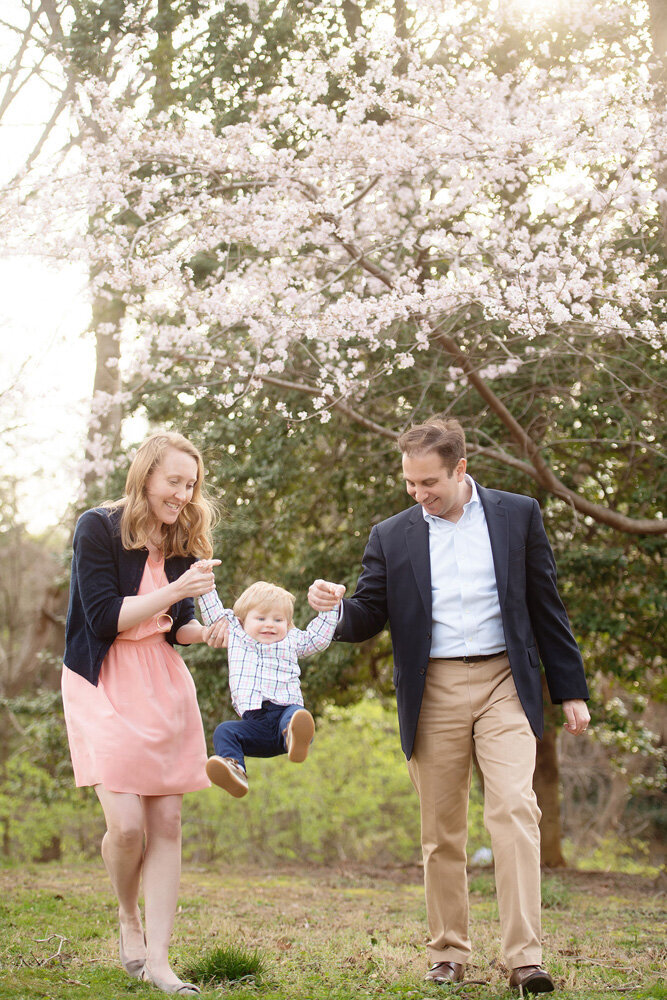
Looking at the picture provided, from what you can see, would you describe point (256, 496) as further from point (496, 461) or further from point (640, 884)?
point (640, 884)

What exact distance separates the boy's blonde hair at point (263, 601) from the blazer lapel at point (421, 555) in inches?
21.2

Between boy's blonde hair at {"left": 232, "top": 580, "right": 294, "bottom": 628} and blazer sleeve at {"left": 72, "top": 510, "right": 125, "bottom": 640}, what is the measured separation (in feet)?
1.88

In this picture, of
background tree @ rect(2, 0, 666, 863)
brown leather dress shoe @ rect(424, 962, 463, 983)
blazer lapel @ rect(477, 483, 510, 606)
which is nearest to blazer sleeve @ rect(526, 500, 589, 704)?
blazer lapel @ rect(477, 483, 510, 606)

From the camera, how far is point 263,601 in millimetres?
3908

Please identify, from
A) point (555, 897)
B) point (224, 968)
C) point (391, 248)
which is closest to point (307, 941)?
point (224, 968)

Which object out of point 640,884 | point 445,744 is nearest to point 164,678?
point 445,744

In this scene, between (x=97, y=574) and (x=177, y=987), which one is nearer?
(x=177, y=987)

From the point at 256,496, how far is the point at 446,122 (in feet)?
11.5

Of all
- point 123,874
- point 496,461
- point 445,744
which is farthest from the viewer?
point 496,461

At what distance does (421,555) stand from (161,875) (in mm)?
1530

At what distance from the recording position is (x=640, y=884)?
866 cm

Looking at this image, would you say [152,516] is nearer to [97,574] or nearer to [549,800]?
[97,574]

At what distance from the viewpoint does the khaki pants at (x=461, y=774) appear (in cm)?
343

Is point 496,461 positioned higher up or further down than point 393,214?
further down
